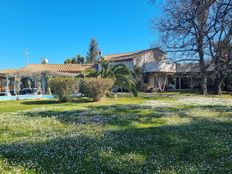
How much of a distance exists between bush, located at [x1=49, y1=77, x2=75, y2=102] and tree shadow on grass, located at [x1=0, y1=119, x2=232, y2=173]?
14.2 meters

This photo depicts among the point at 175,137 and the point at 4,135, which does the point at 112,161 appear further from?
the point at 4,135

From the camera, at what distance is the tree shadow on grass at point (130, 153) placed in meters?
6.43

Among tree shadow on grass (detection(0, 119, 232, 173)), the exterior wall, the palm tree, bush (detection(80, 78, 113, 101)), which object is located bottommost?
tree shadow on grass (detection(0, 119, 232, 173))

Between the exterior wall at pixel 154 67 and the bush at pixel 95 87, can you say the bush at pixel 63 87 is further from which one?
the exterior wall at pixel 154 67

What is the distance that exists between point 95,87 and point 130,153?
651 inches

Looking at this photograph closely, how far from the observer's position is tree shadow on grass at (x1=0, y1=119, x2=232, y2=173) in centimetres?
643

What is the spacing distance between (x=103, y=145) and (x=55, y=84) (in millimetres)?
16466

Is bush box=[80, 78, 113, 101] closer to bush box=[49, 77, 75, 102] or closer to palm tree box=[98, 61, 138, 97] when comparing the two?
bush box=[49, 77, 75, 102]

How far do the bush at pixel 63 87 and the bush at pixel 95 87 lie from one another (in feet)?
3.37

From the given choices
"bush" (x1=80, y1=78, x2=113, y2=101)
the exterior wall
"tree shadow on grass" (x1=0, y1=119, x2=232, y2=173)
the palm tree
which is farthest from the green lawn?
the exterior wall

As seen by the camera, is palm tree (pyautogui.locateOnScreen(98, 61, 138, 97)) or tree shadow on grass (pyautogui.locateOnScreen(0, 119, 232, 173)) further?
palm tree (pyautogui.locateOnScreen(98, 61, 138, 97))

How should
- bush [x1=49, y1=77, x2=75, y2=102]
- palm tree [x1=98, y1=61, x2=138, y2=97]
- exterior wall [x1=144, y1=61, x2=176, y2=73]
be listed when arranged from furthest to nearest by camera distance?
exterior wall [x1=144, y1=61, x2=176, y2=73] < palm tree [x1=98, y1=61, x2=138, y2=97] < bush [x1=49, y1=77, x2=75, y2=102]

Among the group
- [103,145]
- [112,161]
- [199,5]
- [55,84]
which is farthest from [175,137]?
[55,84]

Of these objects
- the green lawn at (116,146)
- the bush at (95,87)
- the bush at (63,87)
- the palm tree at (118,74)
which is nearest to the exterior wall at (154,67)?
the palm tree at (118,74)
